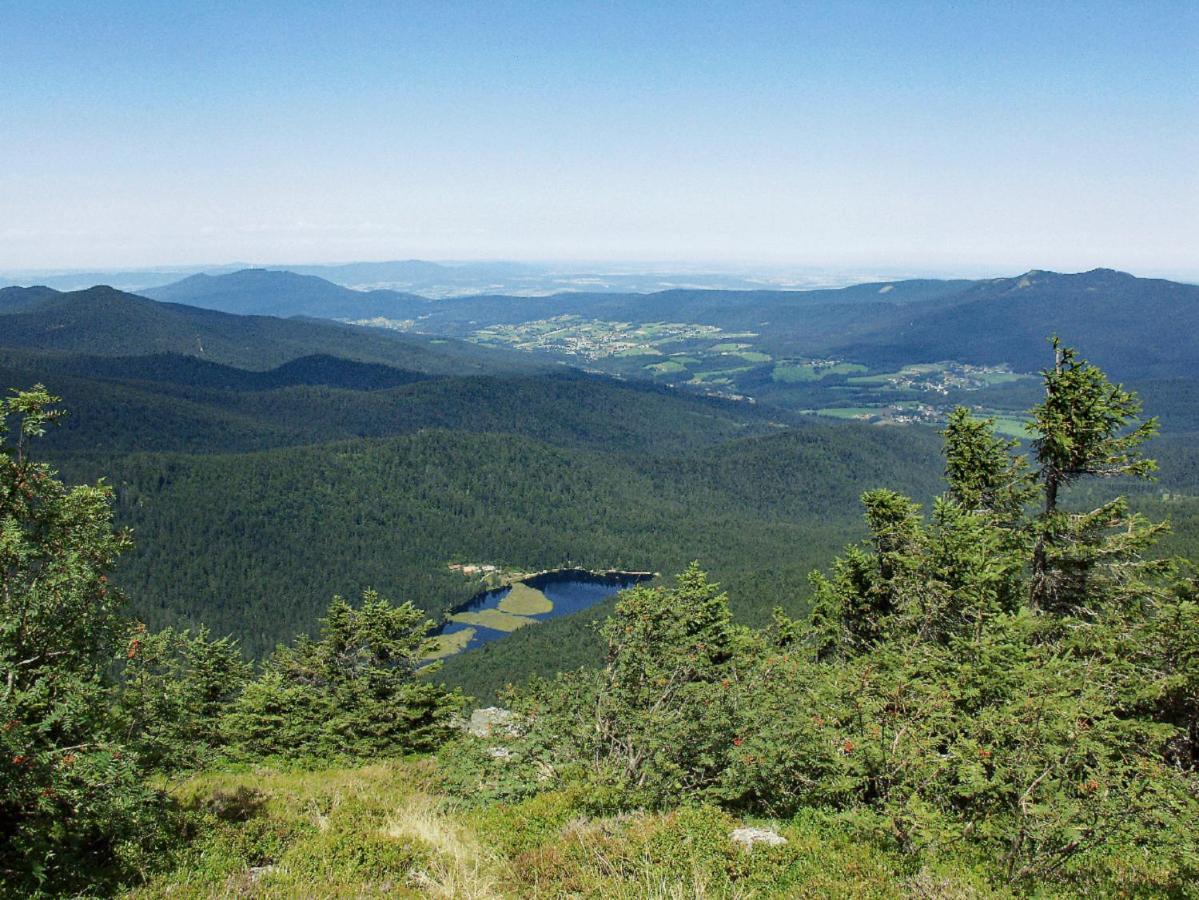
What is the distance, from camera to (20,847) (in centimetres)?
1121

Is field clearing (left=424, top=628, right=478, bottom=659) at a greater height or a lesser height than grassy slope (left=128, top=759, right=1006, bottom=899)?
lesser

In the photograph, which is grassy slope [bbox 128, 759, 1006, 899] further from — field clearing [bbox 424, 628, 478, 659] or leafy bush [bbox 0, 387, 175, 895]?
field clearing [bbox 424, 628, 478, 659]

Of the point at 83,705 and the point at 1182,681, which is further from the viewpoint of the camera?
the point at 1182,681

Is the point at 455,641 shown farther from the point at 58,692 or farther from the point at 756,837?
the point at 58,692

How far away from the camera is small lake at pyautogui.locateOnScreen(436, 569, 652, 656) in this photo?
15938 cm

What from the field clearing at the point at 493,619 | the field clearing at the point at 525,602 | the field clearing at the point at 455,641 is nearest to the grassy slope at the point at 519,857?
the field clearing at the point at 455,641

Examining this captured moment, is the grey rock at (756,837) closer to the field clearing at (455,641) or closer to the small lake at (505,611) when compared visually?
the field clearing at (455,641)

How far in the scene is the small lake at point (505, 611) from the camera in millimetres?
159375

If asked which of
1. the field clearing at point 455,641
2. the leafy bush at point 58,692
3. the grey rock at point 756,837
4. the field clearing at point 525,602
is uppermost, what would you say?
the leafy bush at point 58,692

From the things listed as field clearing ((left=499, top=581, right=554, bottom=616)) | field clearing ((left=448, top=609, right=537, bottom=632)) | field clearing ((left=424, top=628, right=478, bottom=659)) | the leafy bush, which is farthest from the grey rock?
field clearing ((left=499, top=581, right=554, bottom=616))

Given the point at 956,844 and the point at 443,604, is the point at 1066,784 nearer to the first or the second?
the point at 956,844

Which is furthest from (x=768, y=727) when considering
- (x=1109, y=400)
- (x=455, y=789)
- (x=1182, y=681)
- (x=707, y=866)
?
(x=1109, y=400)

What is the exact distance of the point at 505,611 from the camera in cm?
17975

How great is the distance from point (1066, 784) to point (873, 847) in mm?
4113
